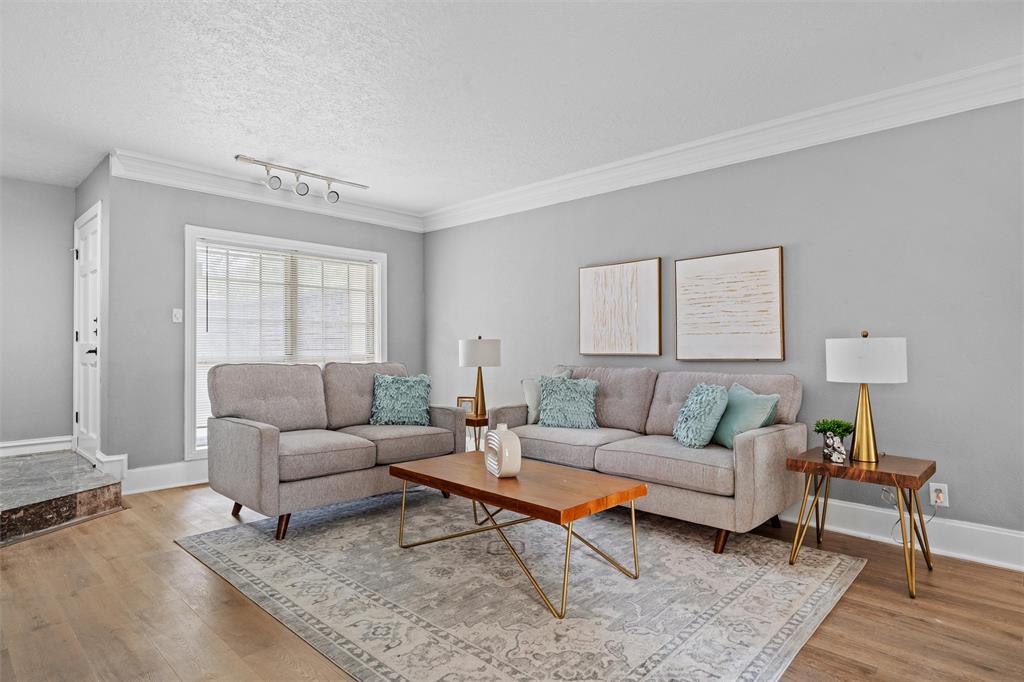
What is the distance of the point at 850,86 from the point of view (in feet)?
10.3

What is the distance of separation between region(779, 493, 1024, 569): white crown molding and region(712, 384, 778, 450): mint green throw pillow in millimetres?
741

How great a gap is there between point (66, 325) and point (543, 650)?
5675 millimetres

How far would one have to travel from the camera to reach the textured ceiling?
2.49m

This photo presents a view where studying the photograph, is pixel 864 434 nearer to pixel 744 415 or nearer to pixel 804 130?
pixel 744 415

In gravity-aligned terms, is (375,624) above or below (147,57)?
below

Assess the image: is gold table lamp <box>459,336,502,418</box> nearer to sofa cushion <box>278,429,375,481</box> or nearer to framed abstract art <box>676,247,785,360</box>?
sofa cushion <box>278,429,375,481</box>

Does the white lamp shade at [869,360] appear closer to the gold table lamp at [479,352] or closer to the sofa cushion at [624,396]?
the sofa cushion at [624,396]

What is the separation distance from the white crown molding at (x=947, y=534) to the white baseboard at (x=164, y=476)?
4.62 m

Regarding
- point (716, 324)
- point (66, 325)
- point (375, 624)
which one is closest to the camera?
point (375, 624)

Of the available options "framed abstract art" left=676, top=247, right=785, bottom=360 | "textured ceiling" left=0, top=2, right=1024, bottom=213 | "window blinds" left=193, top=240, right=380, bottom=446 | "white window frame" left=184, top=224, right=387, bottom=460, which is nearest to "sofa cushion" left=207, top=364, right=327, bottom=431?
"white window frame" left=184, top=224, right=387, bottom=460

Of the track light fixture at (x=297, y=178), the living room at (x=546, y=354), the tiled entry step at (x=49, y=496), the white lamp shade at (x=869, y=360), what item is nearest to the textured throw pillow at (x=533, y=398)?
the living room at (x=546, y=354)

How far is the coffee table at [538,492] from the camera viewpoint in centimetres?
232

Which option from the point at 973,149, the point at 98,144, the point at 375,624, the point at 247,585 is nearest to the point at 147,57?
the point at 98,144

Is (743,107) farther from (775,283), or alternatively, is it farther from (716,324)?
(716,324)
